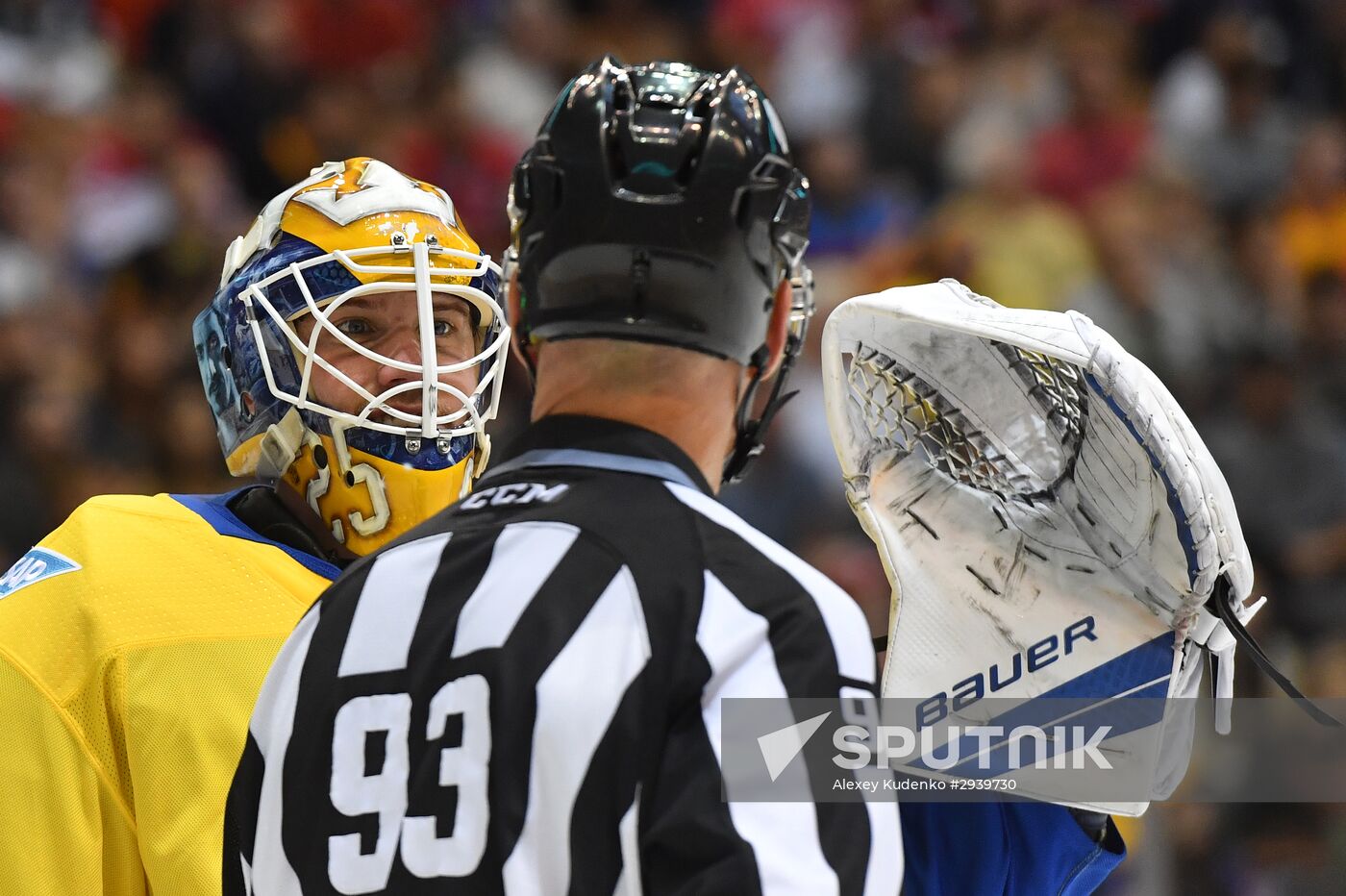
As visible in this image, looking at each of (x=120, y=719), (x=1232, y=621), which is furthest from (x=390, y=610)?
(x=1232, y=621)

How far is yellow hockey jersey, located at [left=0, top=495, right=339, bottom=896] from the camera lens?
1.85 meters

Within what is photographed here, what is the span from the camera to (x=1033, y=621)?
1875 millimetres

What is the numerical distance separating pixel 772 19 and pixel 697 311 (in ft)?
17.7

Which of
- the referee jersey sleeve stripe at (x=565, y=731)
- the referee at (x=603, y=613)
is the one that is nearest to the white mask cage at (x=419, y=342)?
the referee at (x=603, y=613)

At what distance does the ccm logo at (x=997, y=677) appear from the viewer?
1.86 m

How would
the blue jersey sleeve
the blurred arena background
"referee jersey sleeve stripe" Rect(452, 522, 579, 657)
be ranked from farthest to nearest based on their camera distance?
1. the blurred arena background
2. the blue jersey sleeve
3. "referee jersey sleeve stripe" Rect(452, 522, 579, 657)

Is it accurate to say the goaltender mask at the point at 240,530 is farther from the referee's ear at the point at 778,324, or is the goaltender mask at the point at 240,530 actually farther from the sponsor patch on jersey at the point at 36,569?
the referee's ear at the point at 778,324

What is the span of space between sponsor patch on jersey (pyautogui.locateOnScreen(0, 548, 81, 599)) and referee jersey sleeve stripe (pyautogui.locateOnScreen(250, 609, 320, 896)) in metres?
0.66

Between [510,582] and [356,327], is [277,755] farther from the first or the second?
[356,327]

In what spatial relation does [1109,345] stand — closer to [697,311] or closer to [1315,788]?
[697,311]

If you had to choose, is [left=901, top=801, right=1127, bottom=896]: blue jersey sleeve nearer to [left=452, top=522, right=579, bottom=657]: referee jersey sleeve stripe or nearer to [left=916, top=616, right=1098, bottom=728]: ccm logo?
[left=916, top=616, right=1098, bottom=728]: ccm logo

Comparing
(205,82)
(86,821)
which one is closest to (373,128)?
(205,82)

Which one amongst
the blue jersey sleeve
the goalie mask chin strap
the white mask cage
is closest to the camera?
the goalie mask chin strap

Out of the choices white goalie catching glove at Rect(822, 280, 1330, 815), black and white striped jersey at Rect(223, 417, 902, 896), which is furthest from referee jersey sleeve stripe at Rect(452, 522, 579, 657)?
white goalie catching glove at Rect(822, 280, 1330, 815)
